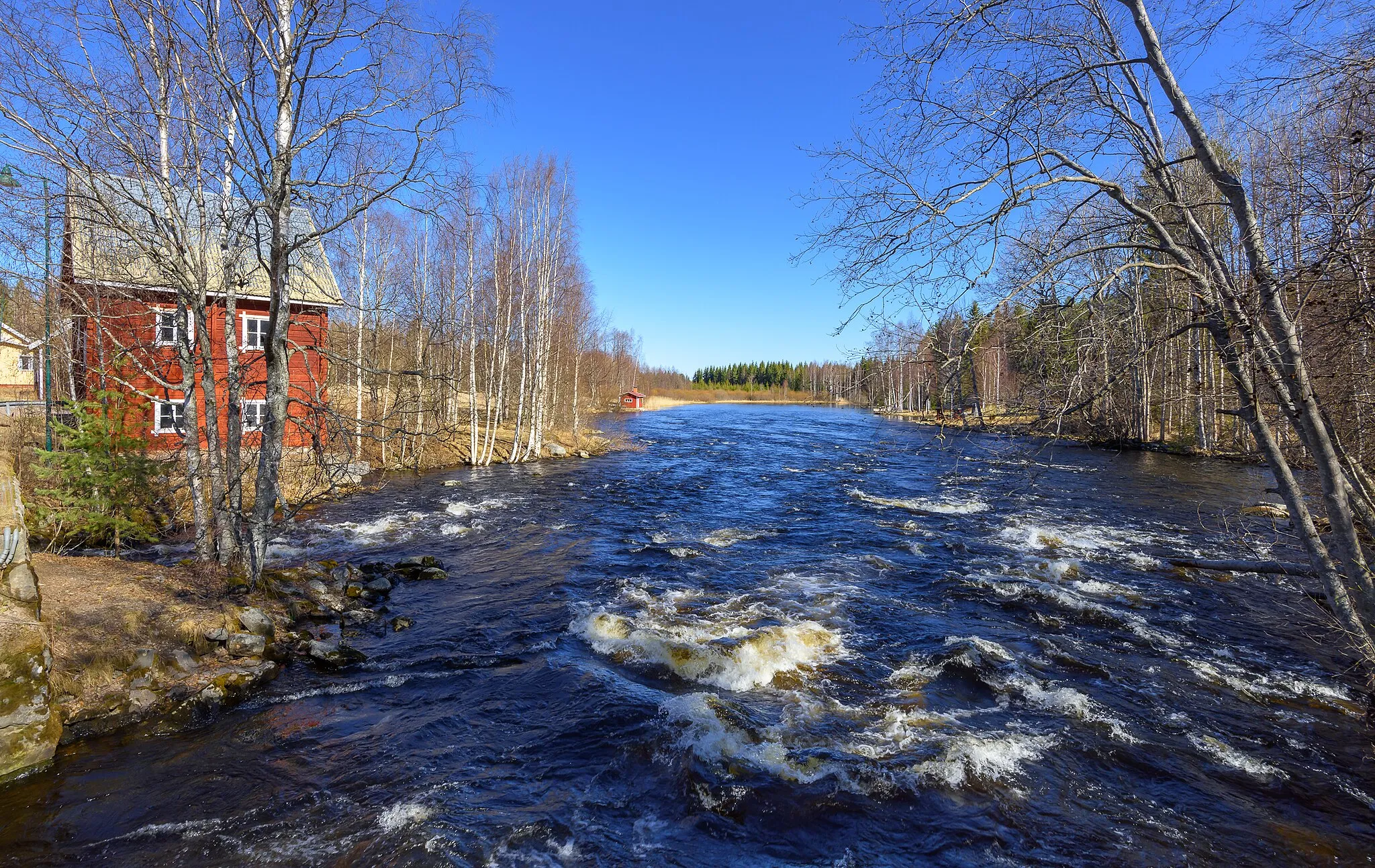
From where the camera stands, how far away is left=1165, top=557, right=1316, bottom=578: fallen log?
7320 millimetres

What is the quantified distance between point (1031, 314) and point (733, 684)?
4897mm

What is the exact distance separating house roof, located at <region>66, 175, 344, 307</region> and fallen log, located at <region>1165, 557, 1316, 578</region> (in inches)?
459

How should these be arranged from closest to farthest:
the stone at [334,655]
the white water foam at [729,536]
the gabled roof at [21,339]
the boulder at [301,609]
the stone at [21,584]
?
1. the stone at [21,584]
2. the stone at [334,655]
3. the boulder at [301,609]
4. the gabled roof at [21,339]
5. the white water foam at [729,536]

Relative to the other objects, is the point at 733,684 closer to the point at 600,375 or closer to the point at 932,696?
the point at 932,696

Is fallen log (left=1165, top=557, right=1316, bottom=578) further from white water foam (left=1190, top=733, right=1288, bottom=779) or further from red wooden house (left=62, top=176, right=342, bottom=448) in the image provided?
red wooden house (left=62, top=176, right=342, bottom=448)

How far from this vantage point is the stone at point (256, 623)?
24.9ft

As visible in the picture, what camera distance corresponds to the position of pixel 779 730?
241 inches

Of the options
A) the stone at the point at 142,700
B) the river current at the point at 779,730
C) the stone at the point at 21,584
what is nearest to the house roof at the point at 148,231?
the stone at the point at 21,584

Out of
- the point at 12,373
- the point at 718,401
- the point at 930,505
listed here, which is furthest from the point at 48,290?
the point at 718,401

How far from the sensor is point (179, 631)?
6.99m

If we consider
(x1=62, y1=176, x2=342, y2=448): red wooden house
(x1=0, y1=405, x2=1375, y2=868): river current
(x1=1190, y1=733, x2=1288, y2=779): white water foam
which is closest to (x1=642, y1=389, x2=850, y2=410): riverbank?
(x1=62, y1=176, x2=342, y2=448): red wooden house

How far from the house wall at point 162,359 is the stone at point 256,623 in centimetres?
222

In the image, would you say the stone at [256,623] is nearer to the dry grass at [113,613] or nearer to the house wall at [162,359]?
the dry grass at [113,613]

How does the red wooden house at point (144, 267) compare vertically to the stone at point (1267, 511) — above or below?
above
